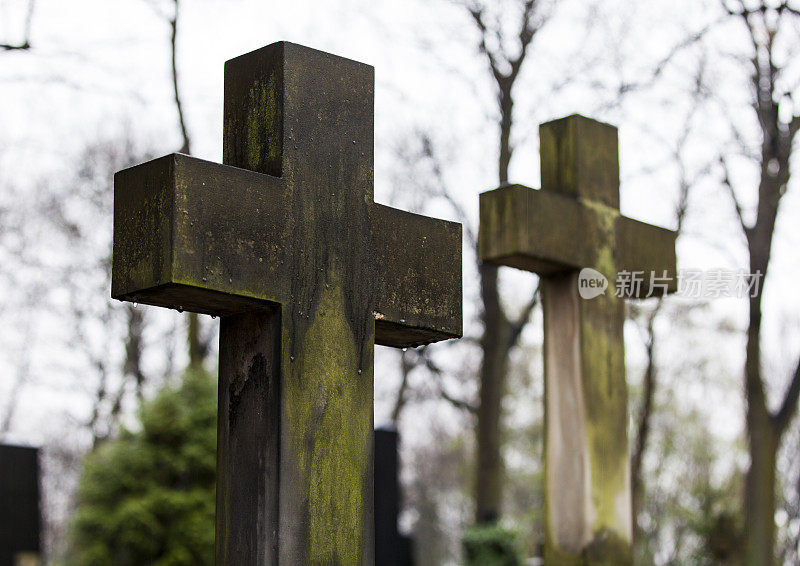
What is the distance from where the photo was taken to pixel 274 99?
3.58 meters

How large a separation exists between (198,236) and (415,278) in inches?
33.8

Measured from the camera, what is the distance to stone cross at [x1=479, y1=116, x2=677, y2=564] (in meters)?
5.62

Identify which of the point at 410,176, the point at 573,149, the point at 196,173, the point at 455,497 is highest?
the point at 410,176

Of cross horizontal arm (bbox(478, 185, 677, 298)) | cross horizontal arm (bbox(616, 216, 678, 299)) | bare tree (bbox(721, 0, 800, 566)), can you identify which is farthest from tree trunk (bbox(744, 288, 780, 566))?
cross horizontal arm (bbox(478, 185, 677, 298))

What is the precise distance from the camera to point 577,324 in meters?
5.79

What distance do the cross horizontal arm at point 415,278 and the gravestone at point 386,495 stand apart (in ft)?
22.1

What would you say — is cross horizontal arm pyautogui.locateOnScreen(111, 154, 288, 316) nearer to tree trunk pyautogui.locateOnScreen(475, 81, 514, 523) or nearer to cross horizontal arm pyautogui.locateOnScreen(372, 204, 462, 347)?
cross horizontal arm pyautogui.locateOnScreen(372, 204, 462, 347)

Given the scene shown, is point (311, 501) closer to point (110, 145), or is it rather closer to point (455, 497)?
point (110, 145)

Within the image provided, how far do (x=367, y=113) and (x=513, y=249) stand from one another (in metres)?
1.87

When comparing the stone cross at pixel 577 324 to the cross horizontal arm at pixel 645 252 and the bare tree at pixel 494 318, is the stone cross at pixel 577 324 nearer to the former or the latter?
the cross horizontal arm at pixel 645 252

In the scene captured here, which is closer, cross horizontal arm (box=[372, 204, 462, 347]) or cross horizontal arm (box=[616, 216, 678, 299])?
cross horizontal arm (box=[372, 204, 462, 347])

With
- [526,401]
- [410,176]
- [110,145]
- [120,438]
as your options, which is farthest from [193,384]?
[526,401]

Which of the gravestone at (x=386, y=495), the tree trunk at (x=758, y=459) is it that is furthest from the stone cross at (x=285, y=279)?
the tree trunk at (x=758, y=459)

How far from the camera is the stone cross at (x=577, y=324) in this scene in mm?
5617
